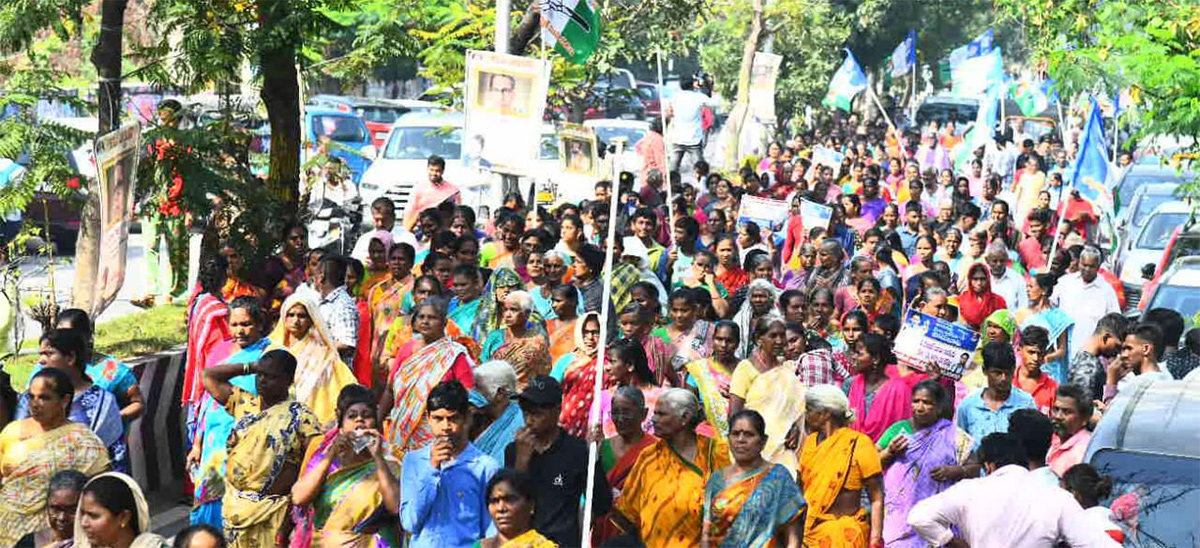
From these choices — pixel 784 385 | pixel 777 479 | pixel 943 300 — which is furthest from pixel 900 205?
pixel 777 479

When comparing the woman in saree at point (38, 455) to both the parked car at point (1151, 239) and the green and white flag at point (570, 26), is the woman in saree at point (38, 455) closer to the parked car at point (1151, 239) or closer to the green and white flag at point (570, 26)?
the green and white flag at point (570, 26)

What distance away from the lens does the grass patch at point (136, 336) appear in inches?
565

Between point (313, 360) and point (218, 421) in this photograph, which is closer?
point (218, 421)

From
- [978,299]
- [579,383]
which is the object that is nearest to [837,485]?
[579,383]

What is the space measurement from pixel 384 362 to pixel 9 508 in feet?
12.0

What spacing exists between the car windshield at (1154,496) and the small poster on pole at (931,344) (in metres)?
2.44

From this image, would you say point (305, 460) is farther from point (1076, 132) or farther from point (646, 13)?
point (1076, 132)

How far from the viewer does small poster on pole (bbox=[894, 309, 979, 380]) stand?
1050 cm

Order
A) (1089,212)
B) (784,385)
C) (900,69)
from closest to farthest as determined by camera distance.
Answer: (784,385), (1089,212), (900,69)

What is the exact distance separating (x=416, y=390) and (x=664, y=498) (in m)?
2.00

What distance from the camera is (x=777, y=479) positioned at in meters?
8.16

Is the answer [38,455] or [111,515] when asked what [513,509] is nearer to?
[111,515]

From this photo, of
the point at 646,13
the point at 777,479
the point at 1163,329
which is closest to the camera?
the point at 777,479

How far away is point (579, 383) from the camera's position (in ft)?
32.9
